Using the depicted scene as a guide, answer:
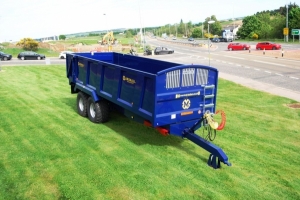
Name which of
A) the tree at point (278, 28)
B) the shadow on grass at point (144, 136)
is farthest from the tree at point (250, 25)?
the shadow on grass at point (144, 136)

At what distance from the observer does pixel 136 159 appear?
7332 millimetres

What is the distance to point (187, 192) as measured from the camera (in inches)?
231

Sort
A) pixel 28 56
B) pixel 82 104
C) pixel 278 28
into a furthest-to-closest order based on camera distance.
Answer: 1. pixel 278 28
2. pixel 28 56
3. pixel 82 104

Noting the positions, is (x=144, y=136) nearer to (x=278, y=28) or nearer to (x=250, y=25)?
(x=278, y=28)

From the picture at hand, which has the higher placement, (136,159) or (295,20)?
(295,20)

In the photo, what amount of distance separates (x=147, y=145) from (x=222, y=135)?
2376 millimetres

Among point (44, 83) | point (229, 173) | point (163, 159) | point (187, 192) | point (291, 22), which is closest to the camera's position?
point (187, 192)

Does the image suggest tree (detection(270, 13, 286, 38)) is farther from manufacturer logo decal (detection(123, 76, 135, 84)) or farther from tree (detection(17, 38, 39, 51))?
manufacturer logo decal (detection(123, 76, 135, 84))

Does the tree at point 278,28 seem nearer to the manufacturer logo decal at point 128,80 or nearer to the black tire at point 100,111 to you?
the black tire at point 100,111

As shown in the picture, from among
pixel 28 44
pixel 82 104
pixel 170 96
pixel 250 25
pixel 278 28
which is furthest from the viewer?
pixel 250 25

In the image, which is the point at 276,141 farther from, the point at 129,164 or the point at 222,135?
the point at 129,164

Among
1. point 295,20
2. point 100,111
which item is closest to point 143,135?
point 100,111

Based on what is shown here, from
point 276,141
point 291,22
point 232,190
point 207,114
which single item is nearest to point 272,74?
point 276,141

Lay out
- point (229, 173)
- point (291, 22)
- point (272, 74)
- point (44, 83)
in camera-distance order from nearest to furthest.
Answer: point (229, 173) < point (44, 83) < point (272, 74) < point (291, 22)
